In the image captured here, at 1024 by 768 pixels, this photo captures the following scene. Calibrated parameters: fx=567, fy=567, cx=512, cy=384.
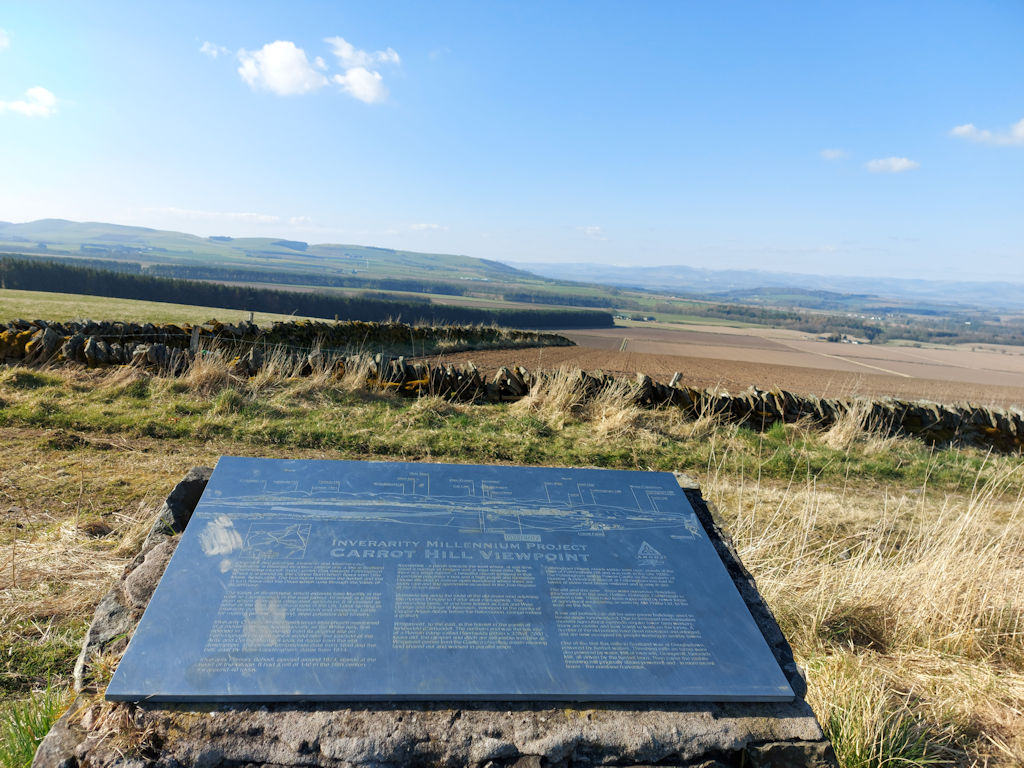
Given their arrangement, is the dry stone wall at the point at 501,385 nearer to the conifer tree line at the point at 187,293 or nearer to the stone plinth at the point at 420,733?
the stone plinth at the point at 420,733

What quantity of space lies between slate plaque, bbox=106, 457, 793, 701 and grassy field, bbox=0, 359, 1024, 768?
0.83 meters

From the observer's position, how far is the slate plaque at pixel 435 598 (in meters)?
2.34

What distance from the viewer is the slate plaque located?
7.67ft

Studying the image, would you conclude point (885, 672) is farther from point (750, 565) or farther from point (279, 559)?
point (279, 559)

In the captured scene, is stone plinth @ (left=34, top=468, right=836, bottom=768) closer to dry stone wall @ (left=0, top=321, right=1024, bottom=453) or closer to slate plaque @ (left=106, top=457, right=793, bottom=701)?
slate plaque @ (left=106, top=457, right=793, bottom=701)

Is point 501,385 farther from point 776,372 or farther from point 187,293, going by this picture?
point 187,293

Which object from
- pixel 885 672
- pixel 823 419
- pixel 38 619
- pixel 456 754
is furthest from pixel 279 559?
pixel 823 419

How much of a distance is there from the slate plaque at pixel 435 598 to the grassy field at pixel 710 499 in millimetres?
829

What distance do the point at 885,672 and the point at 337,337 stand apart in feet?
53.6

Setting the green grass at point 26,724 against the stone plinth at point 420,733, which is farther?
the green grass at point 26,724

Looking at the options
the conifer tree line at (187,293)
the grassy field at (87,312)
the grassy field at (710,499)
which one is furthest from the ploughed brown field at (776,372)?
the conifer tree line at (187,293)

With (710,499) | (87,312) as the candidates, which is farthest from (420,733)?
(87,312)

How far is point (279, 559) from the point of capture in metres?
2.78

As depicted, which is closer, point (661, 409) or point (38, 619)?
point (38, 619)
